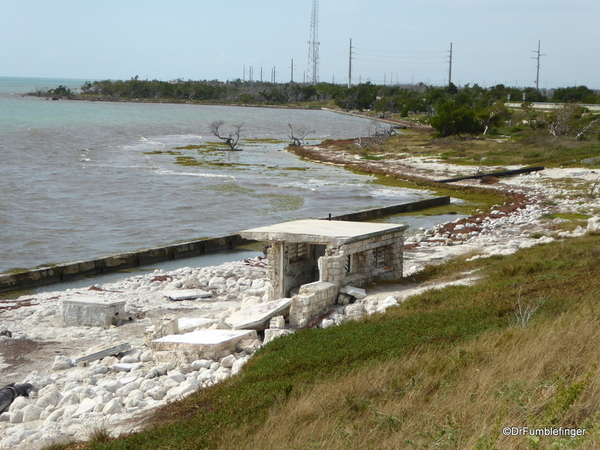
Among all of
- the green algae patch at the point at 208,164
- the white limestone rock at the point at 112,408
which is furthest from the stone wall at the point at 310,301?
the green algae patch at the point at 208,164

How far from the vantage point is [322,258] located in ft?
46.5

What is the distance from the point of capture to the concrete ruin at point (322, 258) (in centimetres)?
1359

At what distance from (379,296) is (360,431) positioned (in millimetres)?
7794

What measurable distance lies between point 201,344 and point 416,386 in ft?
16.6

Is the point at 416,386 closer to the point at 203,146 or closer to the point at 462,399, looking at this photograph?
the point at 462,399

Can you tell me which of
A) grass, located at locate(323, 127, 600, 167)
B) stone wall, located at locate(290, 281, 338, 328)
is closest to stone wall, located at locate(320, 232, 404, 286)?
stone wall, located at locate(290, 281, 338, 328)

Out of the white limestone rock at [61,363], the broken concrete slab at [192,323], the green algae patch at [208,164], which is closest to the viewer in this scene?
the white limestone rock at [61,363]

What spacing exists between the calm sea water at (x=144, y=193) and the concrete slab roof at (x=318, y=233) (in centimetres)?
1114

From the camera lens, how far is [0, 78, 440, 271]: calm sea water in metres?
27.5

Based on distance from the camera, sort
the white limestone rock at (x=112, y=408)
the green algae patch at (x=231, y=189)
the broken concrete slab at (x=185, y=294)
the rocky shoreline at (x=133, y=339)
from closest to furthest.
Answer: the white limestone rock at (x=112, y=408), the rocky shoreline at (x=133, y=339), the broken concrete slab at (x=185, y=294), the green algae patch at (x=231, y=189)

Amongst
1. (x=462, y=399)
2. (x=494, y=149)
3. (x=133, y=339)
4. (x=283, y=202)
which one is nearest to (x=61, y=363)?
(x=133, y=339)

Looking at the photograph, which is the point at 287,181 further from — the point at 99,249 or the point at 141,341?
the point at 141,341

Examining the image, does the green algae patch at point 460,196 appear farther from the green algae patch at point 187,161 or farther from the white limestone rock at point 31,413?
the white limestone rock at point 31,413

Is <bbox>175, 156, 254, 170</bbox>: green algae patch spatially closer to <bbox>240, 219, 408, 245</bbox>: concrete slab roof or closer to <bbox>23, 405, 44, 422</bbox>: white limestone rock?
<bbox>240, 219, 408, 245</bbox>: concrete slab roof
